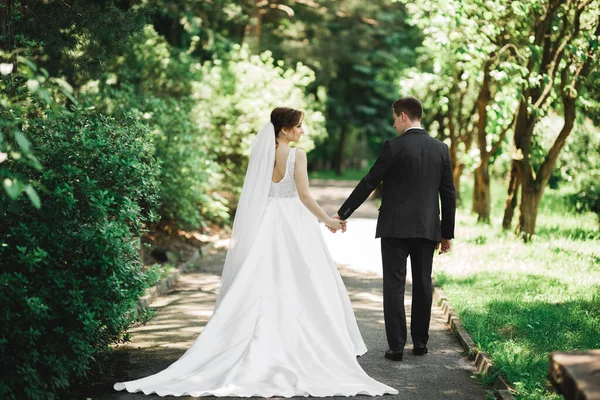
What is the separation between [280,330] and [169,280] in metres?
5.78

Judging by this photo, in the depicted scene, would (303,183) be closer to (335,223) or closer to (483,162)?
(335,223)

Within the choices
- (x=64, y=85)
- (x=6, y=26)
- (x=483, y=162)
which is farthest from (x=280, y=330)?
(x=483, y=162)

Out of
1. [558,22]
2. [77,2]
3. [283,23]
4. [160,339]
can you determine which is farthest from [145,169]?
[283,23]

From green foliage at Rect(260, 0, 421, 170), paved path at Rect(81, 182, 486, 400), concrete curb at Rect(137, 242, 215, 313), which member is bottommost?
paved path at Rect(81, 182, 486, 400)

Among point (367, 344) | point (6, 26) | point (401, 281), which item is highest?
point (6, 26)

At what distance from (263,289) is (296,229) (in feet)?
2.34

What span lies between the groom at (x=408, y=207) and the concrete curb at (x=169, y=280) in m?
2.51

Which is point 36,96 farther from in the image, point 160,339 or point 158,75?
point 158,75

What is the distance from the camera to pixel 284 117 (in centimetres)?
758

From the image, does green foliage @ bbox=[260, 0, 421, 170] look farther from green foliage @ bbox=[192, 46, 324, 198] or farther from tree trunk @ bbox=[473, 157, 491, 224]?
tree trunk @ bbox=[473, 157, 491, 224]

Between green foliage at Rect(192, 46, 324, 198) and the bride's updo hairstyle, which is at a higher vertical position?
green foliage at Rect(192, 46, 324, 198)

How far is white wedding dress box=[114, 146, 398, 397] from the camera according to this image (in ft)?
21.1

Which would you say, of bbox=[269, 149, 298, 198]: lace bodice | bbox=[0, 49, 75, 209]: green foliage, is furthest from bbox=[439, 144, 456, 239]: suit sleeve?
bbox=[0, 49, 75, 209]: green foliage

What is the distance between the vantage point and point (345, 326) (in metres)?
7.31
